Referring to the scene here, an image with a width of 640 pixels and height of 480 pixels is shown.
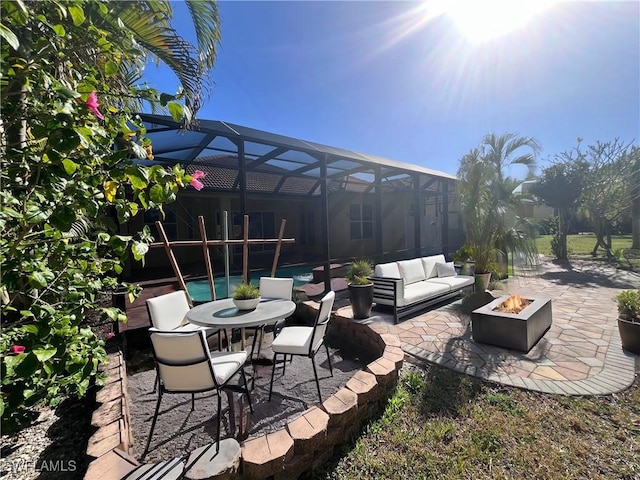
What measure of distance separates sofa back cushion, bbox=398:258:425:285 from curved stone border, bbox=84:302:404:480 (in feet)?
10.7

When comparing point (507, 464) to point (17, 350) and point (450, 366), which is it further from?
point (17, 350)

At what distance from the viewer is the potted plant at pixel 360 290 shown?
5.07 metres

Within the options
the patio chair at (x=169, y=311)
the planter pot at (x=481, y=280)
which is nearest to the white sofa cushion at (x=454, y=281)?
the planter pot at (x=481, y=280)

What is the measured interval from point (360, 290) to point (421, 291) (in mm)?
1414

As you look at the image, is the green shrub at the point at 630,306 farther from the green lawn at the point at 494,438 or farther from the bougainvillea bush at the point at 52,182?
the bougainvillea bush at the point at 52,182

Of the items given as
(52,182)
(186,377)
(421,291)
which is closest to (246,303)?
(186,377)

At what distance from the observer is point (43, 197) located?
45.5 inches

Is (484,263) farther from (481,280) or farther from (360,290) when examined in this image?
(360,290)

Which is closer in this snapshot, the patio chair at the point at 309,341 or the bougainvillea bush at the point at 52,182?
the bougainvillea bush at the point at 52,182

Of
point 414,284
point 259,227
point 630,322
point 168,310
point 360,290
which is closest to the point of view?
point 168,310

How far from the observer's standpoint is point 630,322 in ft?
12.2

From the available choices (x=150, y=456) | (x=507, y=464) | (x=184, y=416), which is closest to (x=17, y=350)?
(x=150, y=456)

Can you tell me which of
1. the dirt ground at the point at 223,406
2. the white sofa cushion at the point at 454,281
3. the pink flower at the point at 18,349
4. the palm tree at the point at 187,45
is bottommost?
the dirt ground at the point at 223,406

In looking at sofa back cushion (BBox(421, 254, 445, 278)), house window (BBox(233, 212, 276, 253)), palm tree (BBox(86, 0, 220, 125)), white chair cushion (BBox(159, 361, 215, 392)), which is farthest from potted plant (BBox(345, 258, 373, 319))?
house window (BBox(233, 212, 276, 253))
